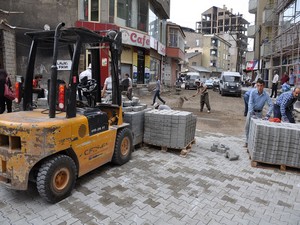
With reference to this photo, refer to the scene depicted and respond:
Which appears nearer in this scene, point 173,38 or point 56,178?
point 56,178

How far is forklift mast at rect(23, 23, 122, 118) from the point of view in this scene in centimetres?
412

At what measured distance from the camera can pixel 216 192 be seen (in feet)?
15.3

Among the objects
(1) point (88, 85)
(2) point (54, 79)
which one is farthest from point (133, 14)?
(2) point (54, 79)

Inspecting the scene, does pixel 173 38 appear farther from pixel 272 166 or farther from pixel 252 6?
pixel 272 166

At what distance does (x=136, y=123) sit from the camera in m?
6.66

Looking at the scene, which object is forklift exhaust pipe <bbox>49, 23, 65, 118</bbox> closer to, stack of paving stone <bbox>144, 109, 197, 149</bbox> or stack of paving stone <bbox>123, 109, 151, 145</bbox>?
stack of paving stone <bbox>123, 109, 151, 145</bbox>

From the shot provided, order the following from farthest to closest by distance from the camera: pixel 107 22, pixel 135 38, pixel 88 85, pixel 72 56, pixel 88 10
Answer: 1. pixel 135 38
2. pixel 107 22
3. pixel 88 10
4. pixel 88 85
5. pixel 72 56

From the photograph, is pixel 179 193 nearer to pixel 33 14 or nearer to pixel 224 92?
pixel 33 14

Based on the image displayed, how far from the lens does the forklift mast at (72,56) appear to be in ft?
13.5

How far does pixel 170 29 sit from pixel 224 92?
11984 mm

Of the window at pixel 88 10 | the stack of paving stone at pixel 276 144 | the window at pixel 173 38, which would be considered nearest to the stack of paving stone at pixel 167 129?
the stack of paving stone at pixel 276 144

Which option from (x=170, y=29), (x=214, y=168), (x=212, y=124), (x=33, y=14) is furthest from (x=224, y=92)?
(x=214, y=168)

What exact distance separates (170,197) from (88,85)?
8.66 feet

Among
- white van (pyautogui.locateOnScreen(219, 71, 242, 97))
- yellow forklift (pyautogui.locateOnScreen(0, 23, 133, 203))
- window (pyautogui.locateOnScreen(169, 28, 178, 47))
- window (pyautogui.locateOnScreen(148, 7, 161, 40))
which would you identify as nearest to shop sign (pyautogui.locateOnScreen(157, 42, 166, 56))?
window (pyautogui.locateOnScreen(148, 7, 161, 40))
